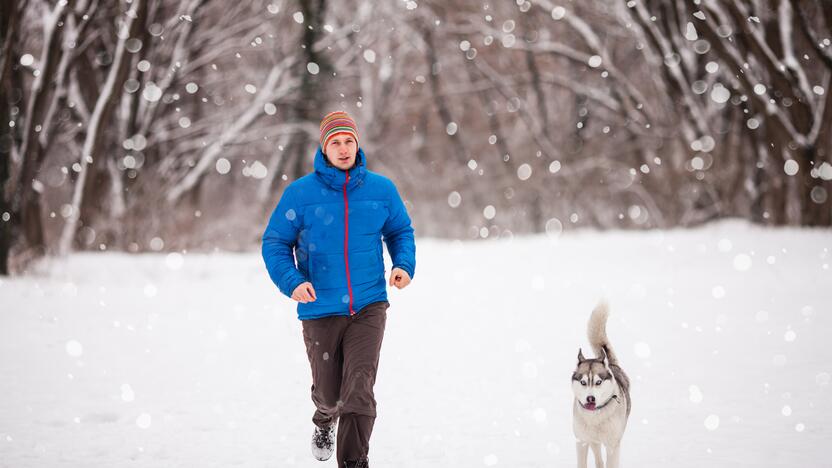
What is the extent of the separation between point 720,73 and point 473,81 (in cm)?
929

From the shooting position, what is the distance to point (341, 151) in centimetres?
386

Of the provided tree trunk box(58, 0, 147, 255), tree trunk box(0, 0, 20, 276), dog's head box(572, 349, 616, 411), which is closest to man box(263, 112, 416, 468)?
dog's head box(572, 349, 616, 411)

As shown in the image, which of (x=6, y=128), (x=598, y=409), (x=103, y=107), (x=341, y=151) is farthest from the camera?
(x=103, y=107)

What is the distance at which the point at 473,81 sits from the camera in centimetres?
2409

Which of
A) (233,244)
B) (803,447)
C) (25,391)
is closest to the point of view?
(803,447)

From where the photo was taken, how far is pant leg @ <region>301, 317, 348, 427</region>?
3.88 m

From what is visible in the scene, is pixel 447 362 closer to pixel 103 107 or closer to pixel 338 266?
pixel 338 266

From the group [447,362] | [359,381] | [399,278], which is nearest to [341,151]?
[399,278]

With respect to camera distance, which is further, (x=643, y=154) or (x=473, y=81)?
(x=473, y=81)

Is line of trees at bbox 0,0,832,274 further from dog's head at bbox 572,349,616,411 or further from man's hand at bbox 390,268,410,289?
dog's head at bbox 572,349,616,411

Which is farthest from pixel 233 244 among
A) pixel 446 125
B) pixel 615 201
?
pixel 615 201

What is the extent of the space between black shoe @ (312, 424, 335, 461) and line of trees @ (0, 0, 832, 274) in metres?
A: 7.72

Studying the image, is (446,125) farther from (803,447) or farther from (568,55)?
(803,447)

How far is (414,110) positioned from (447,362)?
21408 millimetres
